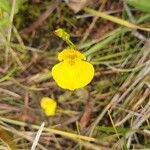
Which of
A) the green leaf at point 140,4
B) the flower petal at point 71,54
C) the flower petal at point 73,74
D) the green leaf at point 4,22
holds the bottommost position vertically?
the flower petal at point 73,74

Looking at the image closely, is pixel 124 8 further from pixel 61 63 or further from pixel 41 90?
pixel 41 90

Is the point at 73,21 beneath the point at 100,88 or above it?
above

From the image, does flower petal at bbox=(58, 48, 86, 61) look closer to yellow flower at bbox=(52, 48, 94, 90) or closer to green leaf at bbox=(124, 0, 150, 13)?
yellow flower at bbox=(52, 48, 94, 90)

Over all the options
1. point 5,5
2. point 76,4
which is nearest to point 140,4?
point 76,4

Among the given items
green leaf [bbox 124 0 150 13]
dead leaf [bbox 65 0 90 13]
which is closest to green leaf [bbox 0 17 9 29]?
dead leaf [bbox 65 0 90 13]

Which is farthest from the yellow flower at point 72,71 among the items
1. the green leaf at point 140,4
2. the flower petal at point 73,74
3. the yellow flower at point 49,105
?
the green leaf at point 140,4

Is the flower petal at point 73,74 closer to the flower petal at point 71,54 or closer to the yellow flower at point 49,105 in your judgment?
the flower petal at point 71,54

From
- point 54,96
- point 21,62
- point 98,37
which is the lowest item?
point 54,96

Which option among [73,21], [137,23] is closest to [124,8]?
[137,23]
